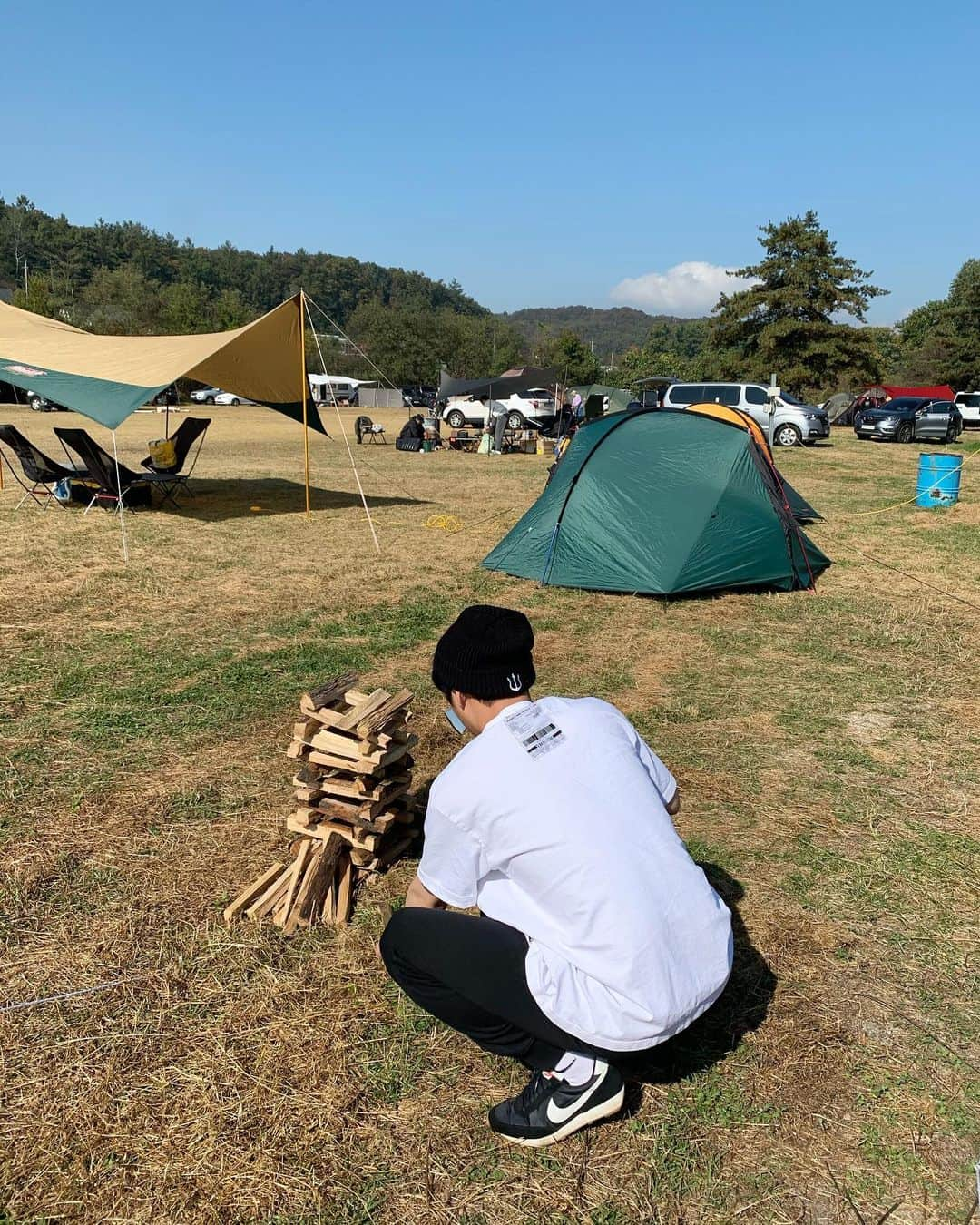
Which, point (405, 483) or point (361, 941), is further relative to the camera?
point (405, 483)

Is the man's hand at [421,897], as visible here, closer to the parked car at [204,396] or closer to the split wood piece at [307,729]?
the split wood piece at [307,729]

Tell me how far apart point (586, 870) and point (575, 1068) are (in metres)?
0.62

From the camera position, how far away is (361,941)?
10.0ft

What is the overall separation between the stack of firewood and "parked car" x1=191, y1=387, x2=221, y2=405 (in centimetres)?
4756

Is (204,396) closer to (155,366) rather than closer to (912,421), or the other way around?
(912,421)

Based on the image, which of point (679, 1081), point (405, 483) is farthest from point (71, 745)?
point (405, 483)

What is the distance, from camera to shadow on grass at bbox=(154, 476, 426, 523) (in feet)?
39.3

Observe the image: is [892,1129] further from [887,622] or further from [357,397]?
[357,397]

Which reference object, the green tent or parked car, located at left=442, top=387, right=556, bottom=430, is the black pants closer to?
the green tent

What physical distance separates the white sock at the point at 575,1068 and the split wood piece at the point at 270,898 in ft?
4.35

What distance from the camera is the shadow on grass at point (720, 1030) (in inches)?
98.5

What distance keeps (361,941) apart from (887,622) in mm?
5607

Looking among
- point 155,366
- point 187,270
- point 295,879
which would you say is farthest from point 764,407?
point 187,270

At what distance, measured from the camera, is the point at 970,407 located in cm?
2973
